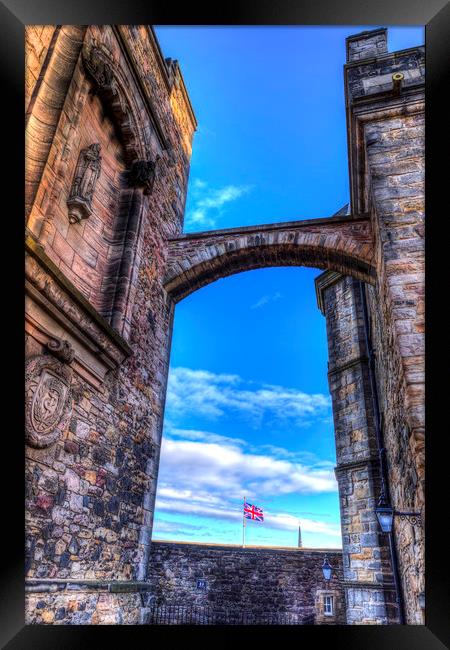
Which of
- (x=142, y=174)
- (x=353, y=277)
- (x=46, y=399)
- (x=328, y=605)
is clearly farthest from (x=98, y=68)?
(x=328, y=605)

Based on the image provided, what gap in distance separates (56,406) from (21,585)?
1948mm

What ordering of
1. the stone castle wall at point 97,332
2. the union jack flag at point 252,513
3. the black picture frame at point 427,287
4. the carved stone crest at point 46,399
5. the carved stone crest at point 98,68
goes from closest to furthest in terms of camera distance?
the black picture frame at point 427,287
the carved stone crest at point 46,399
the stone castle wall at point 97,332
the carved stone crest at point 98,68
the union jack flag at point 252,513

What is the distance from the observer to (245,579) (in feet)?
34.6

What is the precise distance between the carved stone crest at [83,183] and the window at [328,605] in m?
10.8

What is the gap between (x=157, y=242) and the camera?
24.1 feet

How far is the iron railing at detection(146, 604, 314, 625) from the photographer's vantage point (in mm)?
9633

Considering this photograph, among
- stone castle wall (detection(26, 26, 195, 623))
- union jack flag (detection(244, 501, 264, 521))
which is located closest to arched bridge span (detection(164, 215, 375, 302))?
stone castle wall (detection(26, 26, 195, 623))

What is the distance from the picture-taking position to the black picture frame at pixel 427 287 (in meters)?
2.00

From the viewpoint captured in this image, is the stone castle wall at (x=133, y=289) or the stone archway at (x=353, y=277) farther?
the stone archway at (x=353, y=277)

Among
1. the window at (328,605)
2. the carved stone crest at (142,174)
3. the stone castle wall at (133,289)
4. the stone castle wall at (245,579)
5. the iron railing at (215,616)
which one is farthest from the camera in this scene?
the window at (328,605)

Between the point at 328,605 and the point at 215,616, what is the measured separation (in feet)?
9.57

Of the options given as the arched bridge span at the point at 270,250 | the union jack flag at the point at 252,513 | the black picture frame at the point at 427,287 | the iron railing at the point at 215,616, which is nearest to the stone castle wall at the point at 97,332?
the arched bridge span at the point at 270,250

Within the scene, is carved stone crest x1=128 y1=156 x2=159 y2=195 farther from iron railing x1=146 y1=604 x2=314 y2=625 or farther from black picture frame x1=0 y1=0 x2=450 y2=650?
iron railing x1=146 y1=604 x2=314 y2=625

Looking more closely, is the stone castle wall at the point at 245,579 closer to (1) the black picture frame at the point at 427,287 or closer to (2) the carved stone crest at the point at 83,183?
(1) the black picture frame at the point at 427,287
